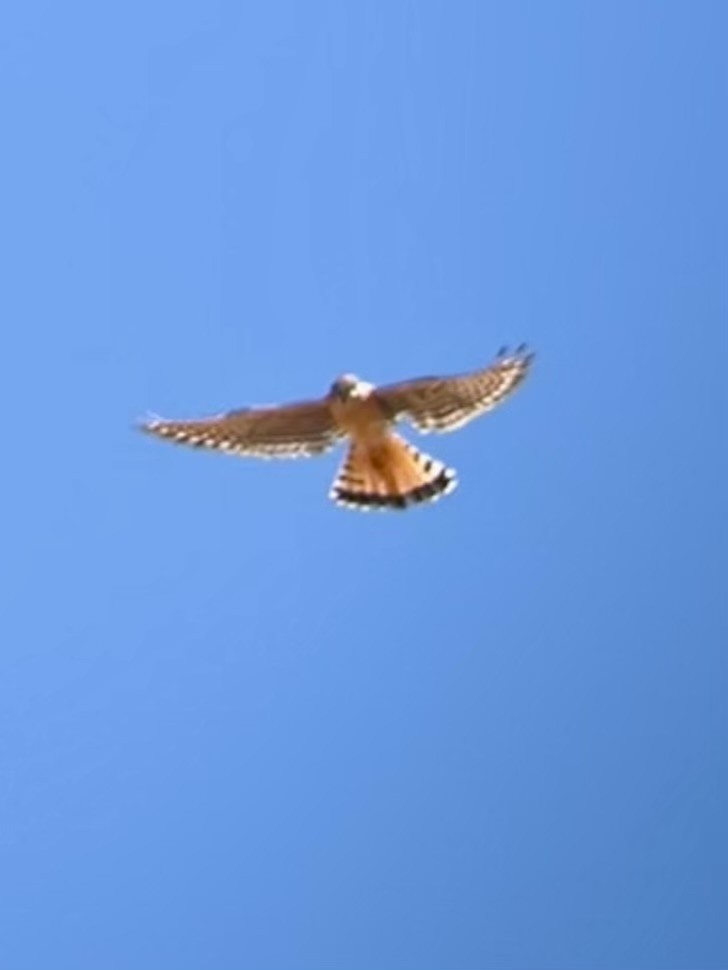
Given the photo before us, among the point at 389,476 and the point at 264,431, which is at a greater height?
the point at 264,431

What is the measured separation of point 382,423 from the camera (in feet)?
47.8

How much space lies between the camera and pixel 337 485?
14883 millimetres

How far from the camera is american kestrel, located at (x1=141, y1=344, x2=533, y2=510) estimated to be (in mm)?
14492

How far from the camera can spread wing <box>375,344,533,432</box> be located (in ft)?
47.8

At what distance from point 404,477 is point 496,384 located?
824 mm

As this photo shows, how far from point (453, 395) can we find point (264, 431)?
1263 millimetres

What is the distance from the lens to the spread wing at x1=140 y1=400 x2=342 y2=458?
48.3ft

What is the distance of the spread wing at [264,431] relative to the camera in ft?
48.3

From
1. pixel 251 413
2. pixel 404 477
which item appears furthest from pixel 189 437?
pixel 404 477

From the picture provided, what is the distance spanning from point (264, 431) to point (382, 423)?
2.76 feet

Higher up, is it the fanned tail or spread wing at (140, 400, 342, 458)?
spread wing at (140, 400, 342, 458)

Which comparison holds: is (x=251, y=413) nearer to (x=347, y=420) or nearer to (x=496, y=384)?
(x=347, y=420)

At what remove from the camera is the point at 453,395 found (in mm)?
14625

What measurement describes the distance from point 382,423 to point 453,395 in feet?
1.58
